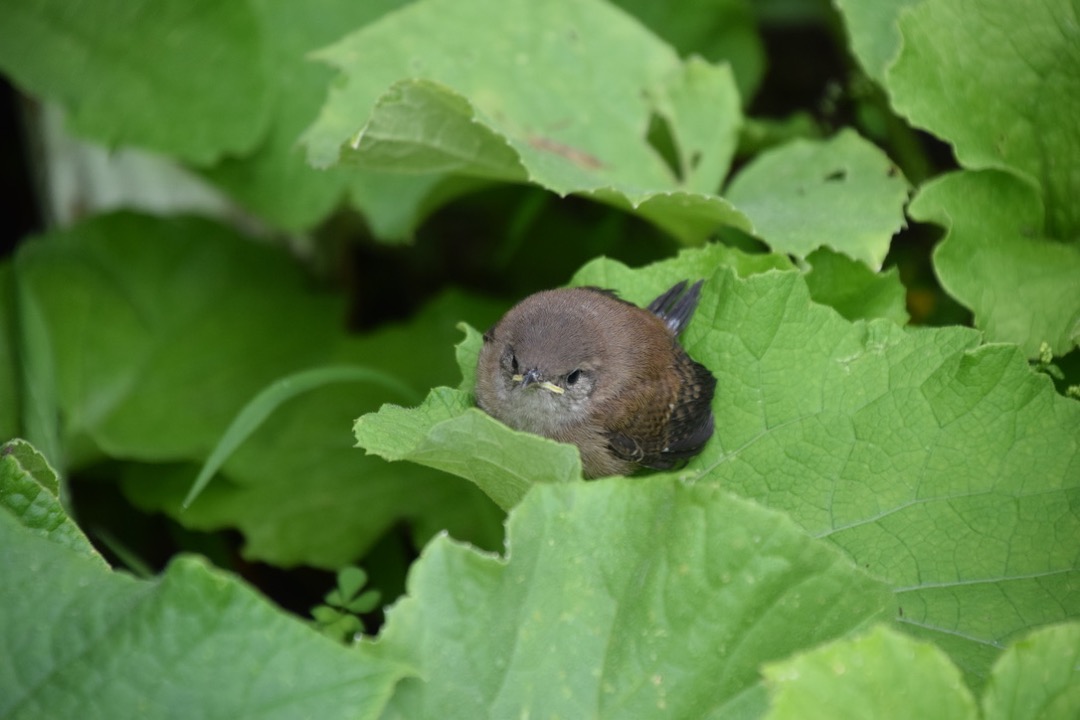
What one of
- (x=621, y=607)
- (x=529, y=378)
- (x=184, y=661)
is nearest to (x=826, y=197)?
(x=529, y=378)

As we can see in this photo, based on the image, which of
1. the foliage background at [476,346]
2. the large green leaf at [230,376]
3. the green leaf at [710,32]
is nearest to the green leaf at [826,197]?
the foliage background at [476,346]

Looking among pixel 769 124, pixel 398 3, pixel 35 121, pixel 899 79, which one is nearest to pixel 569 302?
pixel 899 79

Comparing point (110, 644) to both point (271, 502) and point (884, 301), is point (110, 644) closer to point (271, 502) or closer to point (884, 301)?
point (271, 502)

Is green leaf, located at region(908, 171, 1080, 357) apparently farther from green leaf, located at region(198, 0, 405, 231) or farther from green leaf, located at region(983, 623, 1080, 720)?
green leaf, located at region(198, 0, 405, 231)

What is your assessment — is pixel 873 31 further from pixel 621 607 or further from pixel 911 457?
pixel 621 607

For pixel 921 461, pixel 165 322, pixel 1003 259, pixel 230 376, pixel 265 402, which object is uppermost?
pixel 1003 259

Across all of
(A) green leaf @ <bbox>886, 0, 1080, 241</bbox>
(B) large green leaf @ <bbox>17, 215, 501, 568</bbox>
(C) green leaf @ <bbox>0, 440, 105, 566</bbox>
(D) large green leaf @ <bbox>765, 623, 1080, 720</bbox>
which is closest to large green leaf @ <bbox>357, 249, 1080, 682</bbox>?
(D) large green leaf @ <bbox>765, 623, 1080, 720</bbox>
